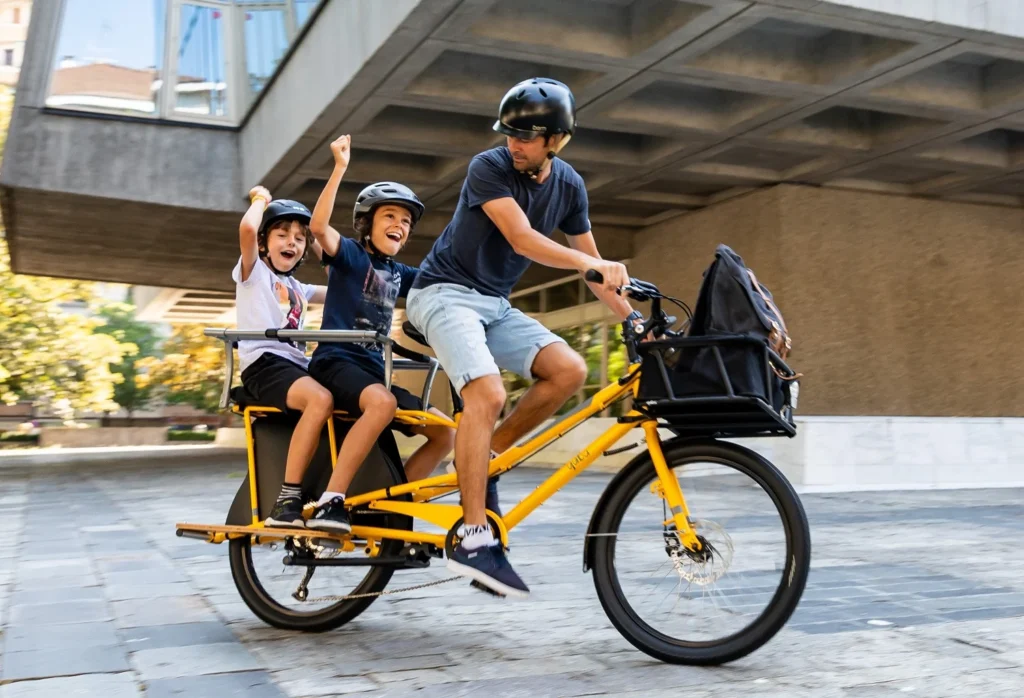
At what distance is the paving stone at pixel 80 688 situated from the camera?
10.4ft

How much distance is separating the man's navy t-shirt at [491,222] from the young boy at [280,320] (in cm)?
65

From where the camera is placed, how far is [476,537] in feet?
11.9

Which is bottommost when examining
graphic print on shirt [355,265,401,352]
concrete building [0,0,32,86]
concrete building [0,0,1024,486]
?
graphic print on shirt [355,265,401,352]

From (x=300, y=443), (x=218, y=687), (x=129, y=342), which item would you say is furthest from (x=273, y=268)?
(x=129, y=342)

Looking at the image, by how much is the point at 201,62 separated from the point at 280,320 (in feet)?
53.0

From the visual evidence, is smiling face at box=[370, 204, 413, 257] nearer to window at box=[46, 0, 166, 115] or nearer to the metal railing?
the metal railing

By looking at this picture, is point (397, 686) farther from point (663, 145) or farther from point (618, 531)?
point (663, 145)

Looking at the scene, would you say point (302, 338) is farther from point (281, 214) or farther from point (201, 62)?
point (201, 62)

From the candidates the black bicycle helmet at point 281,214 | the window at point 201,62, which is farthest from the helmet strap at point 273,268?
the window at point 201,62

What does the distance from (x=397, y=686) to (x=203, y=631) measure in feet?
3.91

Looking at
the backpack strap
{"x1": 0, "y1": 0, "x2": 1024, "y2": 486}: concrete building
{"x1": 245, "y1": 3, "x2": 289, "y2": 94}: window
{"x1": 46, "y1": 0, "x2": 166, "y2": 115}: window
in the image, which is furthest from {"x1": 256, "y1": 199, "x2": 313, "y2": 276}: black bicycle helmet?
{"x1": 46, "y1": 0, "x2": 166, "y2": 115}: window

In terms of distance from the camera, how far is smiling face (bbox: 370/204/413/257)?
432 centimetres

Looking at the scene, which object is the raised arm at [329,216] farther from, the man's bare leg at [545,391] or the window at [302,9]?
the window at [302,9]

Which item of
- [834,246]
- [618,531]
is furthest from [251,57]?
[618,531]
